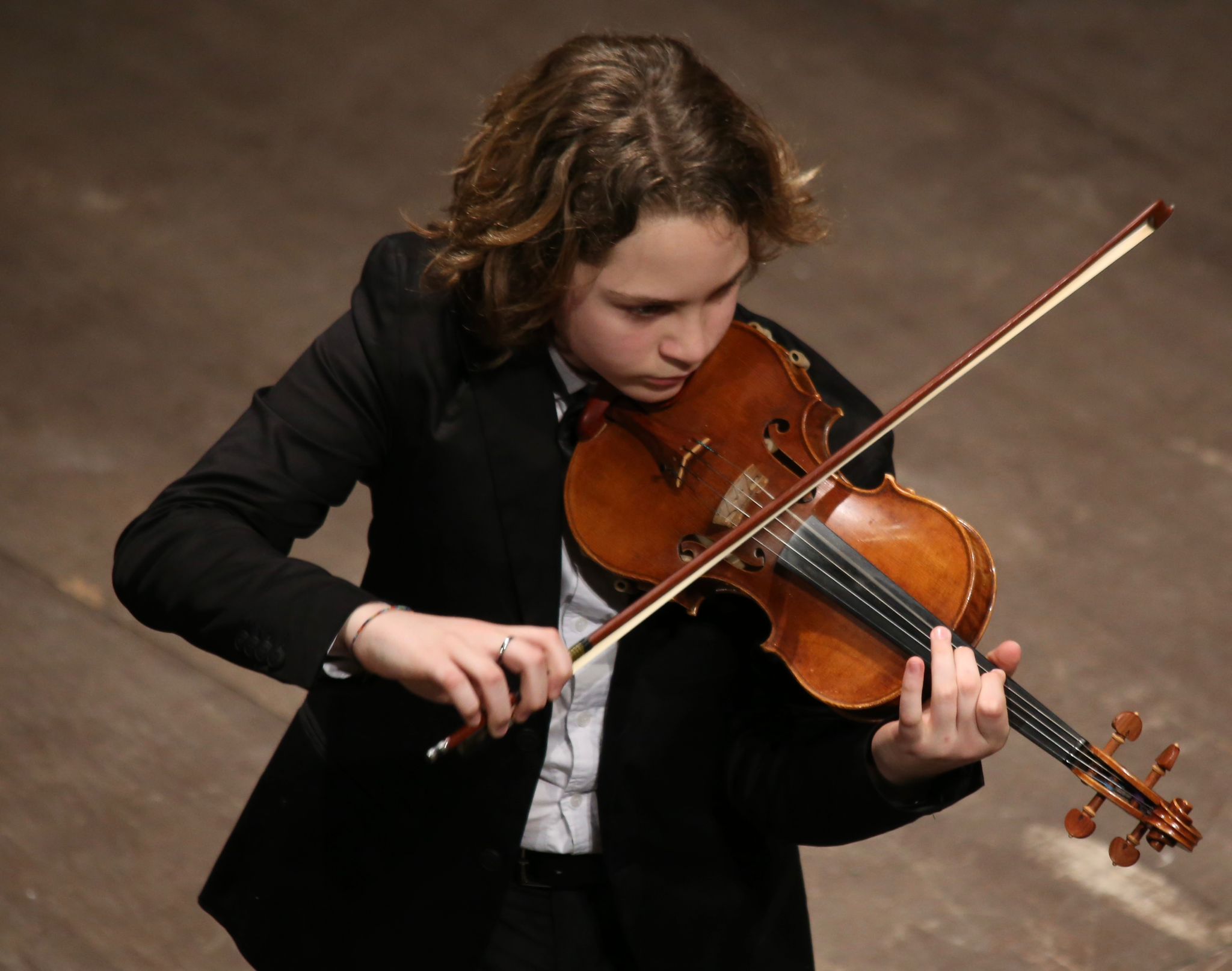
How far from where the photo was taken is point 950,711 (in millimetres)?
1158

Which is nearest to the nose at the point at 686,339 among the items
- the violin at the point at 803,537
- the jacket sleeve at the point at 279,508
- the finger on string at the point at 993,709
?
the violin at the point at 803,537

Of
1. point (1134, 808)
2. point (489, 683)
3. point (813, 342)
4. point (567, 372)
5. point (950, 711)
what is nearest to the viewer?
point (489, 683)

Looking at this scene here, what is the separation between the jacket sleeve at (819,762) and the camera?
1.25m

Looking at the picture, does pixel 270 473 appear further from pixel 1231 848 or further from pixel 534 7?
pixel 534 7

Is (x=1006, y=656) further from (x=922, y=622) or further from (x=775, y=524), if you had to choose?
(x=775, y=524)

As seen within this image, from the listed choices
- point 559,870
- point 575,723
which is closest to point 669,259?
point 575,723

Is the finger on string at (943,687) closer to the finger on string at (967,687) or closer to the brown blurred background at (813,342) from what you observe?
the finger on string at (967,687)

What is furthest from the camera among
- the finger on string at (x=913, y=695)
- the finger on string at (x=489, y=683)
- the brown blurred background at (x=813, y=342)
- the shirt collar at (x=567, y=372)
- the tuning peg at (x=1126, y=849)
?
the brown blurred background at (x=813, y=342)

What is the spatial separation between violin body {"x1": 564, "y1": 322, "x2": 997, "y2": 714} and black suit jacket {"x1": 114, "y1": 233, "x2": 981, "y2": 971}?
50 mm

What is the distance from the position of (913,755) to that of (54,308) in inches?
97.1

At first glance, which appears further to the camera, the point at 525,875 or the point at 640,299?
the point at 525,875

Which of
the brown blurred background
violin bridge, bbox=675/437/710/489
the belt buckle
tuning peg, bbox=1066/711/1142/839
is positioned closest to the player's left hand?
tuning peg, bbox=1066/711/1142/839

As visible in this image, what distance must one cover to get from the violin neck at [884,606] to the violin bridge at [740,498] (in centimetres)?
6

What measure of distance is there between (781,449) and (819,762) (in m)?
0.27
